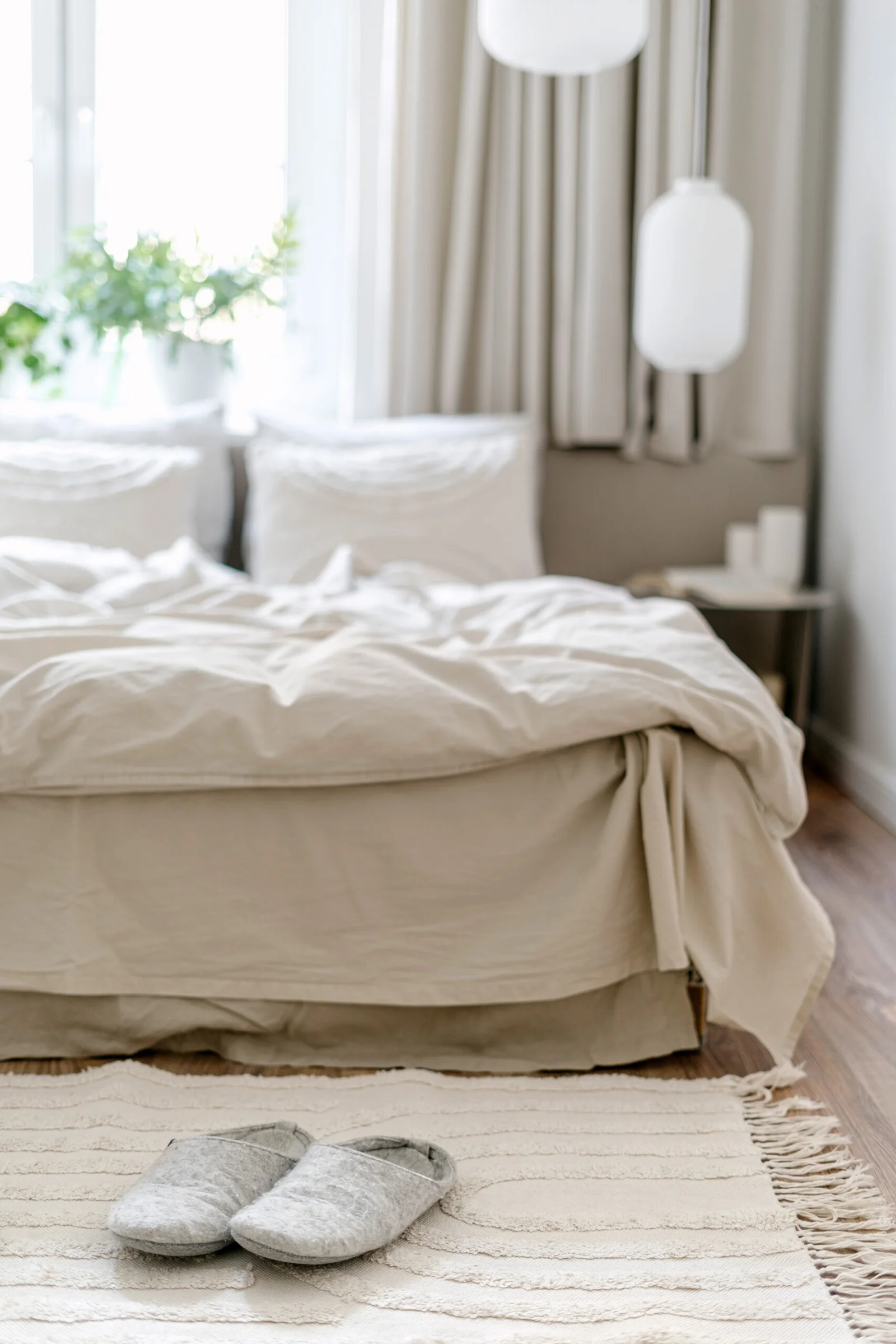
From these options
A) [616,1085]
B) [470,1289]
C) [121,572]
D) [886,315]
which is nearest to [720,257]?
[886,315]

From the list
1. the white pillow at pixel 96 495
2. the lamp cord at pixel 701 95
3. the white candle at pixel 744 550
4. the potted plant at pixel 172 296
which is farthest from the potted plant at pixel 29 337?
the white candle at pixel 744 550

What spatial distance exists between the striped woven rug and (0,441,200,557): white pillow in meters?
1.38

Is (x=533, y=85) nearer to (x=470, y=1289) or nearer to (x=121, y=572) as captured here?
(x=121, y=572)

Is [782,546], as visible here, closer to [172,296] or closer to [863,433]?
[863,433]

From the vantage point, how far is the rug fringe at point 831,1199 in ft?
4.30

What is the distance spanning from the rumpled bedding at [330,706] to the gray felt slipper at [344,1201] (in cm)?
46

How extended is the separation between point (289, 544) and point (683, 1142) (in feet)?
5.72

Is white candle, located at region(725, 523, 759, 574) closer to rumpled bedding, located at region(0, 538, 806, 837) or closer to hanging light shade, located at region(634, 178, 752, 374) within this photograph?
hanging light shade, located at region(634, 178, 752, 374)

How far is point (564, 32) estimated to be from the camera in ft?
7.96

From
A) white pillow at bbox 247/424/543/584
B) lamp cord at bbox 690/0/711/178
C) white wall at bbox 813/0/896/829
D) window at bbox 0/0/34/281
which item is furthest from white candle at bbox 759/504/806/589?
window at bbox 0/0/34/281

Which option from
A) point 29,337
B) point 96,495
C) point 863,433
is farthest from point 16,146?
point 863,433

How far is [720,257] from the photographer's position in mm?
3166

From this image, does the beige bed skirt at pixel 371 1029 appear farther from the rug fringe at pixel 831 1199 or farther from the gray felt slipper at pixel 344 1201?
the gray felt slipper at pixel 344 1201

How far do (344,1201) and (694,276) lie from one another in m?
2.41
